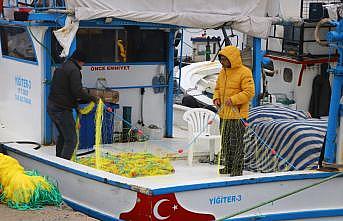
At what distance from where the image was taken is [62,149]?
8.02 meters

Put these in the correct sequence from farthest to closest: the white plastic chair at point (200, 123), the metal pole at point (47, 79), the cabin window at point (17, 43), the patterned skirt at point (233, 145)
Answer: the cabin window at point (17, 43), the white plastic chair at point (200, 123), the metal pole at point (47, 79), the patterned skirt at point (233, 145)

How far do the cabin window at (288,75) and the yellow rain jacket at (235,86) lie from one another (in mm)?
5515

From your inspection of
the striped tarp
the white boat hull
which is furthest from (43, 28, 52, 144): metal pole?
the striped tarp

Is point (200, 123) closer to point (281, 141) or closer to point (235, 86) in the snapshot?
point (281, 141)

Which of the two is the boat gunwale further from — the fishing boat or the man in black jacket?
the man in black jacket

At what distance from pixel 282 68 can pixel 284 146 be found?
541 cm

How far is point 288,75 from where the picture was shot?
13109 mm

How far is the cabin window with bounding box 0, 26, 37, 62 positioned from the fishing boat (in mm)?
15

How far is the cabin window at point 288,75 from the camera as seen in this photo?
42.7 ft

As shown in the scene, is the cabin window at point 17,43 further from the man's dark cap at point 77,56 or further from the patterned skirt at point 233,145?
the patterned skirt at point 233,145

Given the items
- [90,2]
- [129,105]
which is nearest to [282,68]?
[129,105]

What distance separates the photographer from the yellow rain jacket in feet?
24.6

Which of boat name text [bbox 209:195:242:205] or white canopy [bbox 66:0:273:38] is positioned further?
white canopy [bbox 66:0:273:38]

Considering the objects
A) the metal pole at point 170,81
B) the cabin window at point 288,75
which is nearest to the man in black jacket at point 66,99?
the metal pole at point 170,81
